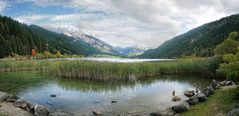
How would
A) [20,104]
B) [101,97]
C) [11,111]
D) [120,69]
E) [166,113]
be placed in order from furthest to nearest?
[120,69] → [101,97] → [20,104] → [166,113] → [11,111]

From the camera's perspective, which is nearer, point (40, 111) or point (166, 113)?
point (166, 113)

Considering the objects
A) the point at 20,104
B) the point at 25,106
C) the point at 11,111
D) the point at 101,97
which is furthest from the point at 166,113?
the point at 20,104

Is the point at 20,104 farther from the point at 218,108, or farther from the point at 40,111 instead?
the point at 218,108

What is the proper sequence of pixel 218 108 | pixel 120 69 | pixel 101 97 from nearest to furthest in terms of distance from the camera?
Result: pixel 218 108
pixel 101 97
pixel 120 69

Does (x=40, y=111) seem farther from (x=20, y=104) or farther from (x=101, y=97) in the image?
(x=101, y=97)

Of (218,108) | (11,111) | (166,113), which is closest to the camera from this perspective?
(218,108)

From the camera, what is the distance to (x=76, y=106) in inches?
1105

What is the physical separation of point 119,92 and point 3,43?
10398cm

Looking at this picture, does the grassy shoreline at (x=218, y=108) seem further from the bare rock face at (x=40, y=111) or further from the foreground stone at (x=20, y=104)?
the foreground stone at (x=20, y=104)

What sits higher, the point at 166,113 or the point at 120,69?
the point at 120,69

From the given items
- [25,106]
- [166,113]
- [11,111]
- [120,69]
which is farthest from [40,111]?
[120,69]

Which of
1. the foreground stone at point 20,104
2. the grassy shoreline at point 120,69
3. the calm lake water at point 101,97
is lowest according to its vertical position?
the calm lake water at point 101,97

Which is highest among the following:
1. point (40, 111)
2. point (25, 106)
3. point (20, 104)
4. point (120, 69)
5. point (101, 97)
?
point (120, 69)

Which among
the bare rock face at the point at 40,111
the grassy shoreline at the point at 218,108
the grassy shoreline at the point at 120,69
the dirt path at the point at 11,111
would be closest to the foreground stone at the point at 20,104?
the dirt path at the point at 11,111
